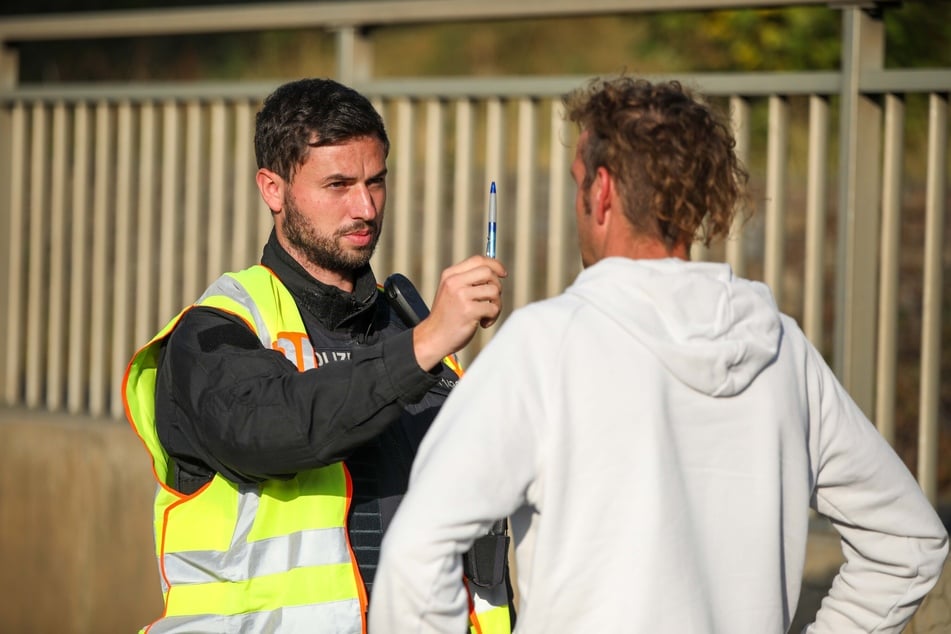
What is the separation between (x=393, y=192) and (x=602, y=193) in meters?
3.88

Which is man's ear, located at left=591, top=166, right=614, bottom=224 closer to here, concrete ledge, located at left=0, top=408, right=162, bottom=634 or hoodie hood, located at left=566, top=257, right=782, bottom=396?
hoodie hood, located at left=566, top=257, right=782, bottom=396

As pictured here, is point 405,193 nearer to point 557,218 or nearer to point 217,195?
point 557,218

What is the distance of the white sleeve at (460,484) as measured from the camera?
1984 millimetres

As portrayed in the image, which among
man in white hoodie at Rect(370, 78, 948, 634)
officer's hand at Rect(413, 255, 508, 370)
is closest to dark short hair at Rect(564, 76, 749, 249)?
man in white hoodie at Rect(370, 78, 948, 634)

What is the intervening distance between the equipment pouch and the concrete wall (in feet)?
9.66

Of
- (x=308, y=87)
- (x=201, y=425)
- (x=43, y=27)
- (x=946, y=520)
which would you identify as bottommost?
(x=946, y=520)

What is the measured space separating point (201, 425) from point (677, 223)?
3.06 ft

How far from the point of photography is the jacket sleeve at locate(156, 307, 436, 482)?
2375 millimetres

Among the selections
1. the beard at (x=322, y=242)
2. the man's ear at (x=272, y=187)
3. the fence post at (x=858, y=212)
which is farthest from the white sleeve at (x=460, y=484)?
the fence post at (x=858, y=212)

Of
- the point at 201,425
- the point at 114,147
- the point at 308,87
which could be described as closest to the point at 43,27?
the point at 114,147

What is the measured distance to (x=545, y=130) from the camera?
1314cm

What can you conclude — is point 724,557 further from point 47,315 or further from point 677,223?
point 47,315

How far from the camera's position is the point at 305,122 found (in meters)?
2.85

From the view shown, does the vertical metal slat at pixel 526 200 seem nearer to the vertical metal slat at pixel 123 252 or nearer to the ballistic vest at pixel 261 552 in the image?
the vertical metal slat at pixel 123 252
